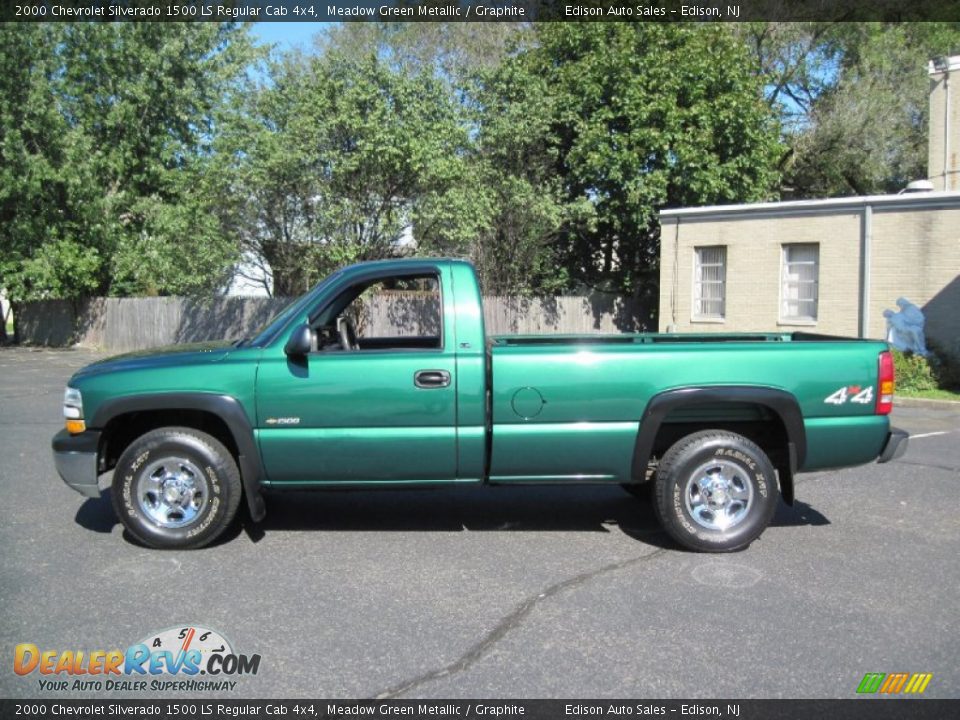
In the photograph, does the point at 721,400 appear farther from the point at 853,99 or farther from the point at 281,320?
the point at 853,99

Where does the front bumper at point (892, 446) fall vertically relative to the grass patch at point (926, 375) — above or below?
above

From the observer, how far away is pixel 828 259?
17.3m

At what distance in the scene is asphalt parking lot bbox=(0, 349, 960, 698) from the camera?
12.4 feet

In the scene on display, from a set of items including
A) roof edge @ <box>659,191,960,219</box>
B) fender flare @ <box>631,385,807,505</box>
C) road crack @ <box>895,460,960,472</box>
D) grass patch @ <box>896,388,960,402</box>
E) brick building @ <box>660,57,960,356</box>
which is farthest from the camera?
brick building @ <box>660,57,960,356</box>

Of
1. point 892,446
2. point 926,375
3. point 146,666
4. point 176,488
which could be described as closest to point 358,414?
point 176,488

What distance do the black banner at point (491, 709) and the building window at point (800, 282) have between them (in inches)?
608

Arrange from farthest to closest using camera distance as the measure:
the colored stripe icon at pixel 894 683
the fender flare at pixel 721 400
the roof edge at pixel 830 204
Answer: the roof edge at pixel 830 204 → the fender flare at pixel 721 400 → the colored stripe icon at pixel 894 683

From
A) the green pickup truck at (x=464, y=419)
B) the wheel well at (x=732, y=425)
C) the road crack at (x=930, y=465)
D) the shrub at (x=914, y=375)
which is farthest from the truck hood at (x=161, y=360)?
the shrub at (x=914, y=375)

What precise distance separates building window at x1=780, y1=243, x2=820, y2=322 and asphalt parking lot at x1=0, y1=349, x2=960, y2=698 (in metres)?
11.5

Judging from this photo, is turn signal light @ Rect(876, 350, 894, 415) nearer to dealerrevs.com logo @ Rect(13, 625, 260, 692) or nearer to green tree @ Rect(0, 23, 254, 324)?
dealerrevs.com logo @ Rect(13, 625, 260, 692)

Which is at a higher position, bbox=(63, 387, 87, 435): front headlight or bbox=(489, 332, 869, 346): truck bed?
bbox=(489, 332, 869, 346): truck bed

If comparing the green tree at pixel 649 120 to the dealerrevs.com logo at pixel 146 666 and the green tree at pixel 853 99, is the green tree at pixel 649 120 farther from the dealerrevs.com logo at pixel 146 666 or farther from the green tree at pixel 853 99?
the dealerrevs.com logo at pixel 146 666

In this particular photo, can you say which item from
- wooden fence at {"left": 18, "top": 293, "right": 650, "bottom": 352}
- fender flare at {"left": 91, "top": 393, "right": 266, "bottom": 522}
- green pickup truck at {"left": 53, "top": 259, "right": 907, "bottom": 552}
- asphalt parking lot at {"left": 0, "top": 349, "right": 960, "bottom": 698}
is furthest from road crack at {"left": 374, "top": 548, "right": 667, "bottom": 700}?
wooden fence at {"left": 18, "top": 293, "right": 650, "bottom": 352}

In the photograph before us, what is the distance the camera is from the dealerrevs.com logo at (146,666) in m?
3.72
